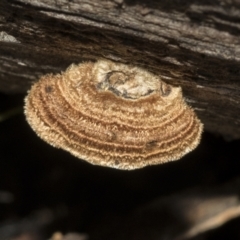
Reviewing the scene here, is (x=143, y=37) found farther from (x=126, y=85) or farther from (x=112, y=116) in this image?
(x=112, y=116)

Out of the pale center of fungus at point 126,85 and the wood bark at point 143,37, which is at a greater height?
the wood bark at point 143,37

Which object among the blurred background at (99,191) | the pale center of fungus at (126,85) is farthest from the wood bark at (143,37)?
the blurred background at (99,191)

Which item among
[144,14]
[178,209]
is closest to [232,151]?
[178,209]

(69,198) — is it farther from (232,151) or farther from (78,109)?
(78,109)

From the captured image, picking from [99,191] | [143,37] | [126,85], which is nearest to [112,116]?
[126,85]

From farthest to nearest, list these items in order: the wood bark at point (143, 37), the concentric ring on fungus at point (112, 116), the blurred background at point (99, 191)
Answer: the blurred background at point (99, 191)
the concentric ring on fungus at point (112, 116)
the wood bark at point (143, 37)

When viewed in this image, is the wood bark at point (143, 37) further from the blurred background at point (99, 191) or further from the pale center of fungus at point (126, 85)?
the blurred background at point (99, 191)

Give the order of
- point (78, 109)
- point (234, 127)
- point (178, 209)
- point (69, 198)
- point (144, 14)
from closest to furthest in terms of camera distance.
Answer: point (144, 14), point (78, 109), point (234, 127), point (178, 209), point (69, 198)
